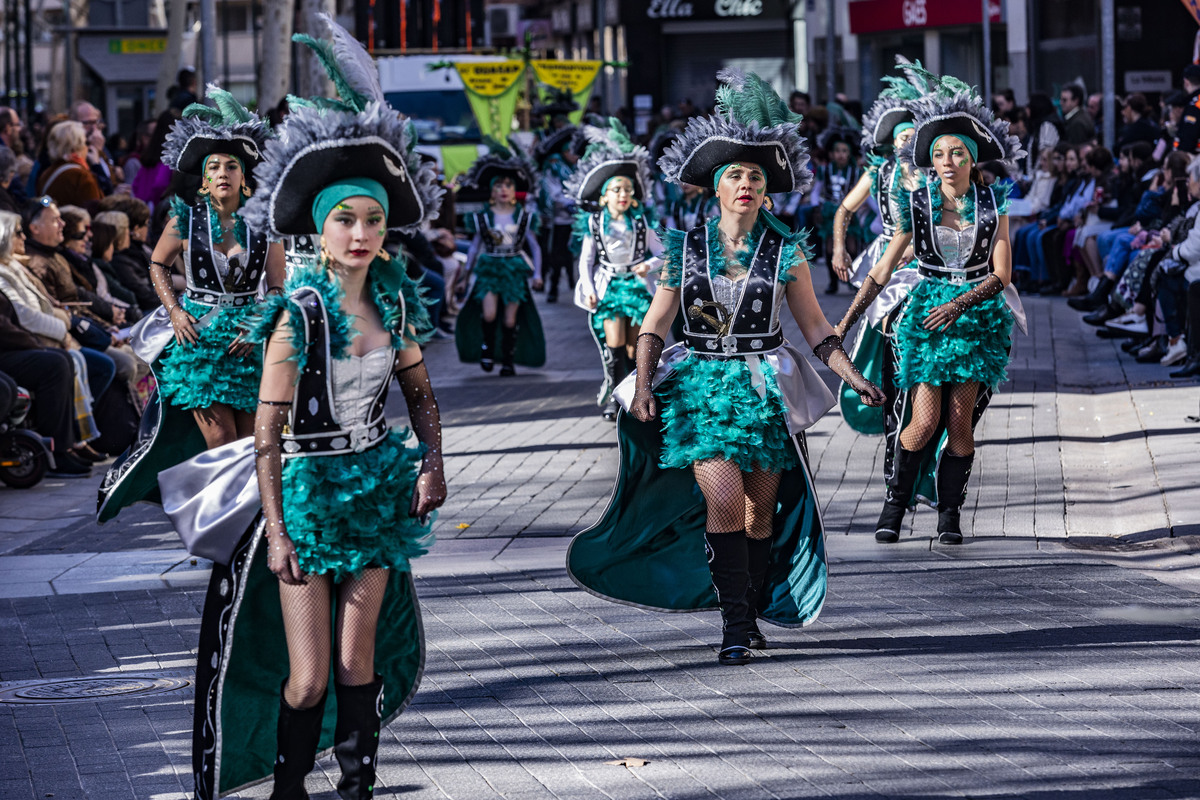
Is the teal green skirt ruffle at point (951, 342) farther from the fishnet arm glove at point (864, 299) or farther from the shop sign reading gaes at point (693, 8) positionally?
the shop sign reading gaes at point (693, 8)

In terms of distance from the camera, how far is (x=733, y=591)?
6438 mm

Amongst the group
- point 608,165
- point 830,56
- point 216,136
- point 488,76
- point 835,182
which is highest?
point 830,56

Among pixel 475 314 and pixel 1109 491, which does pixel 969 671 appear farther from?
pixel 475 314

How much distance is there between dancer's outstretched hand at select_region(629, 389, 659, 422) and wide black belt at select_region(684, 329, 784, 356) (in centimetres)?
29

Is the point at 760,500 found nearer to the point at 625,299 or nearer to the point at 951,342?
the point at 951,342

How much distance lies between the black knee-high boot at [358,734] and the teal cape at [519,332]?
37.0 feet

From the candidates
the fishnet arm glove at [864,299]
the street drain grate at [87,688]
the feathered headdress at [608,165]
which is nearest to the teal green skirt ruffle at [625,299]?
the feathered headdress at [608,165]

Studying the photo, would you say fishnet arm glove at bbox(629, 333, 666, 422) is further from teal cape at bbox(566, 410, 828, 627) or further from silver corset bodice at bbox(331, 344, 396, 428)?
silver corset bodice at bbox(331, 344, 396, 428)

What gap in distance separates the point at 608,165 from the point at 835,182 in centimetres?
963

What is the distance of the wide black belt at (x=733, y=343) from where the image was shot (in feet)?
21.4

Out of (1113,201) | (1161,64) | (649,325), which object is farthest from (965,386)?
(1161,64)

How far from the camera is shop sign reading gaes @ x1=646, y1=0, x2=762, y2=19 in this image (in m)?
50.1

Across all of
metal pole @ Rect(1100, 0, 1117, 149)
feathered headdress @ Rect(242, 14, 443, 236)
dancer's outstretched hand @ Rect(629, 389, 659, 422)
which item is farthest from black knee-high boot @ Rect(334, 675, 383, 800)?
metal pole @ Rect(1100, 0, 1117, 149)

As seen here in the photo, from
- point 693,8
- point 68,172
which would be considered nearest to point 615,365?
point 68,172
